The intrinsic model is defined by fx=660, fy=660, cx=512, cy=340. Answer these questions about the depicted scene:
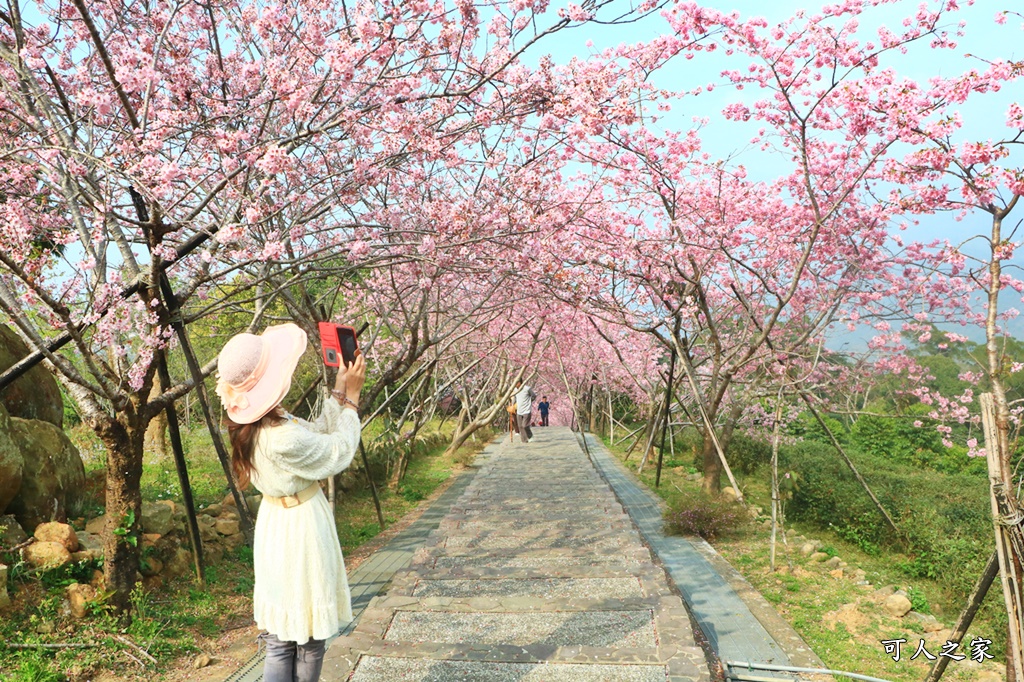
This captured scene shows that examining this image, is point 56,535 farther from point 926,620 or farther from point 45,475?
point 926,620

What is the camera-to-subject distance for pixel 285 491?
9.14ft

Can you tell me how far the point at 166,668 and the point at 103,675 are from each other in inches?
13.8

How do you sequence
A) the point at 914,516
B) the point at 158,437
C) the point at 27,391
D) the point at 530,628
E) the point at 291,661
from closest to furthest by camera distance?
the point at 291,661 < the point at 530,628 < the point at 27,391 < the point at 914,516 < the point at 158,437

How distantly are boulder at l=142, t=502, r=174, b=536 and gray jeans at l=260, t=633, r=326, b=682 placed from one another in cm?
349

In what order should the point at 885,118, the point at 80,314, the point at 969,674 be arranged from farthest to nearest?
1. the point at 885,118
2. the point at 80,314
3. the point at 969,674

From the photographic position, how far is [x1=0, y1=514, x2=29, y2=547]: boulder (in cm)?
476

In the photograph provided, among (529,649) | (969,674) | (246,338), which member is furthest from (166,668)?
(969,674)

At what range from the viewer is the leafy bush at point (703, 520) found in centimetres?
779

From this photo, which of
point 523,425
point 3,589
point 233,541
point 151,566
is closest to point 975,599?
point 151,566

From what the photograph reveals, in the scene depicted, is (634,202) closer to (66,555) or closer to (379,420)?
(66,555)

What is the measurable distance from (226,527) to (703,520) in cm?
533

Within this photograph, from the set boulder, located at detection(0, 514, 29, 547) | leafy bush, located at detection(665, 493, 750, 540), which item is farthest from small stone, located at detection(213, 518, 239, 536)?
leafy bush, located at detection(665, 493, 750, 540)

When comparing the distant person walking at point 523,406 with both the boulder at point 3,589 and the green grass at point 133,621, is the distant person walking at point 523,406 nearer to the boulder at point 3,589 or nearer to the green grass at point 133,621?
the green grass at point 133,621

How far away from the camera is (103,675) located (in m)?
4.11
